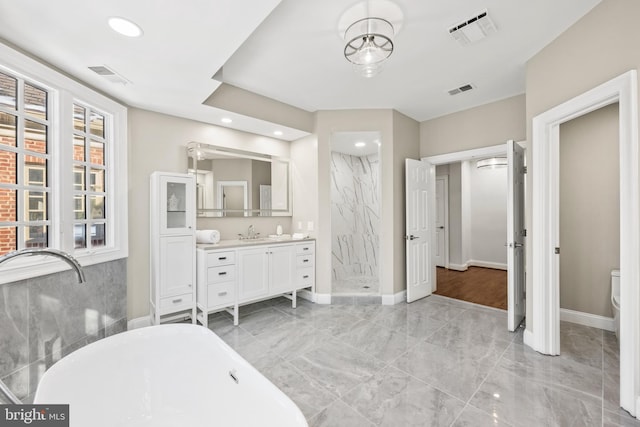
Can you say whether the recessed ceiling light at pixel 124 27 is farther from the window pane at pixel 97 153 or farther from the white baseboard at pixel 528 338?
the white baseboard at pixel 528 338

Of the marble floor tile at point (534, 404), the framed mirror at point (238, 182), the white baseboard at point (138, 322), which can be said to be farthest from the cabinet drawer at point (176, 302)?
the marble floor tile at point (534, 404)

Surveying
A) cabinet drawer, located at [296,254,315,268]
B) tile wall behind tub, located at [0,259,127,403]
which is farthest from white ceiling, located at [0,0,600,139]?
cabinet drawer, located at [296,254,315,268]

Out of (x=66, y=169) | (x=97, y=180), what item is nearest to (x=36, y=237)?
(x=66, y=169)

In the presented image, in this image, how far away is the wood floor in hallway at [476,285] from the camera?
3.88 meters

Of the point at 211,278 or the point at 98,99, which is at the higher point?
the point at 98,99

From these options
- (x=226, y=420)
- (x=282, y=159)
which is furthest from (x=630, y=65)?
(x=282, y=159)

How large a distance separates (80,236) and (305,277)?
2.43m

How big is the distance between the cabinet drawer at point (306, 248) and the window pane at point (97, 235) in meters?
2.10

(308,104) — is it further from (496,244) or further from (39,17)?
(496,244)

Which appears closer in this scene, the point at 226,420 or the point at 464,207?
the point at 226,420

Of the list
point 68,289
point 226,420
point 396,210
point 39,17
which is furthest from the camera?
point 396,210

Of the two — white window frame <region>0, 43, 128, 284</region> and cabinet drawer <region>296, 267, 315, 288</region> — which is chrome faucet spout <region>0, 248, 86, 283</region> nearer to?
white window frame <region>0, 43, 128, 284</region>

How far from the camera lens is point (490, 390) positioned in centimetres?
190

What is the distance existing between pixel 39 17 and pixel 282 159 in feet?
8.76
